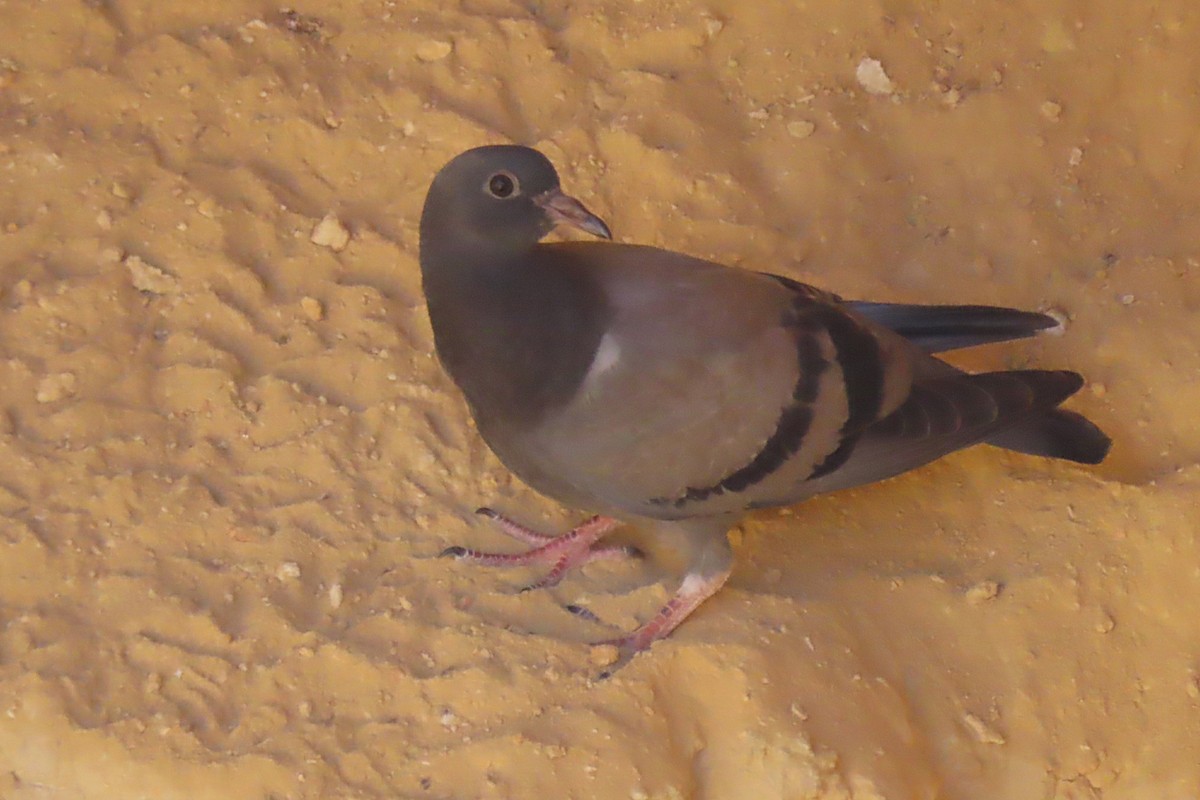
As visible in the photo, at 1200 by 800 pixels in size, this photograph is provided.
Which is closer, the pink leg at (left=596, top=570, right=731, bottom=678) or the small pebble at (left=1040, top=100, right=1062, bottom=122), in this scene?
the pink leg at (left=596, top=570, right=731, bottom=678)

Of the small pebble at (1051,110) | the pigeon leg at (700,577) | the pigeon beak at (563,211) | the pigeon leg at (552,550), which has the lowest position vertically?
the pigeon leg at (552,550)

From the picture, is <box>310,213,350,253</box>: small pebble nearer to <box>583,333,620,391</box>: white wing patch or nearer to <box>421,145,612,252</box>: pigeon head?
<box>421,145,612,252</box>: pigeon head

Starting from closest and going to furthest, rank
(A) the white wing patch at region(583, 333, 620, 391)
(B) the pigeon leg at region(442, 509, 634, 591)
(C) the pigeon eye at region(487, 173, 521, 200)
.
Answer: (C) the pigeon eye at region(487, 173, 521, 200) < (A) the white wing patch at region(583, 333, 620, 391) < (B) the pigeon leg at region(442, 509, 634, 591)

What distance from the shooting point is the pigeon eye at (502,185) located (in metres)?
2.79

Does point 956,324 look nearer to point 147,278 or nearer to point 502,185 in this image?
point 502,185

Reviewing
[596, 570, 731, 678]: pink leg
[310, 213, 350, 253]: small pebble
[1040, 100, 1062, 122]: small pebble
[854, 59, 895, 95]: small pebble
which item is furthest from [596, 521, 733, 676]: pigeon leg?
[1040, 100, 1062, 122]: small pebble

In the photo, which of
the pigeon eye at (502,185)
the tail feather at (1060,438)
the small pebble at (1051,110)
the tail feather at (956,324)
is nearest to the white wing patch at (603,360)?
the pigeon eye at (502,185)

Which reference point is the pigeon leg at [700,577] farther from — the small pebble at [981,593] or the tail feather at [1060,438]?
the tail feather at [1060,438]

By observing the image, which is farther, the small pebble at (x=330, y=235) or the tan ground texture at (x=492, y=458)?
the small pebble at (x=330, y=235)

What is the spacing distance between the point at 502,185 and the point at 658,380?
601 millimetres

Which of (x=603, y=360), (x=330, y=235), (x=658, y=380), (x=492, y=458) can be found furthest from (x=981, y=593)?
(x=330, y=235)

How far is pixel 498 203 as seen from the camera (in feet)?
9.17

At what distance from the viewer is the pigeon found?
2.85 metres

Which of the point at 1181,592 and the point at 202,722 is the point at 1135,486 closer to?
the point at 1181,592
